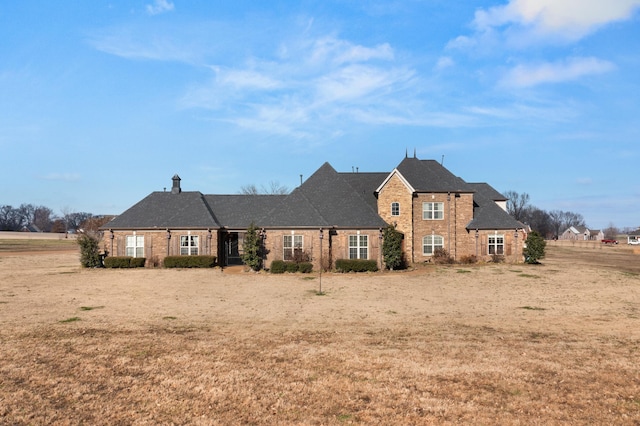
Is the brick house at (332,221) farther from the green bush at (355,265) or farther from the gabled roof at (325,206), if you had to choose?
the green bush at (355,265)

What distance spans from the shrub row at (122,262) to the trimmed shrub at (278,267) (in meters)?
11.7

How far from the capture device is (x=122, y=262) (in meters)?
35.3

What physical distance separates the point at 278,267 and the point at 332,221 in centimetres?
596

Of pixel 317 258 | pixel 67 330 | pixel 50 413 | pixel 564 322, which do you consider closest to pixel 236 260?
pixel 317 258

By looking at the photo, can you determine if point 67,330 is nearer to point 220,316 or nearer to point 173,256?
point 220,316

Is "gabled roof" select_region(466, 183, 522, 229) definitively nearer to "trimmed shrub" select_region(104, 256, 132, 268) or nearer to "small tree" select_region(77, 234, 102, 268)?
"trimmed shrub" select_region(104, 256, 132, 268)

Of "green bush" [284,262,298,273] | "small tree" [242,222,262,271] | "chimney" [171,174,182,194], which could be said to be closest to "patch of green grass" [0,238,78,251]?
"chimney" [171,174,182,194]

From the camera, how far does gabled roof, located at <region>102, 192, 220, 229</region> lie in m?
36.9

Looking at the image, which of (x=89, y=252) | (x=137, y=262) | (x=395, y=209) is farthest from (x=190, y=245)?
(x=395, y=209)

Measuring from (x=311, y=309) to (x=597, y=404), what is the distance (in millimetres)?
11461

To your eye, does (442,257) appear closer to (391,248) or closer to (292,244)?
(391,248)

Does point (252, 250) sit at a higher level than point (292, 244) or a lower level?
lower

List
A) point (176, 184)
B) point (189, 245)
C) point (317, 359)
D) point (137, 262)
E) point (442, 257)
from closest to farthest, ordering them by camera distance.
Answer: point (317, 359) < point (137, 262) < point (189, 245) < point (442, 257) < point (176, 184)

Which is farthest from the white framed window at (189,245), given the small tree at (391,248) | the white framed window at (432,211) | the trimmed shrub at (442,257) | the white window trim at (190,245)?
the trimmed shrub at (442,257)
